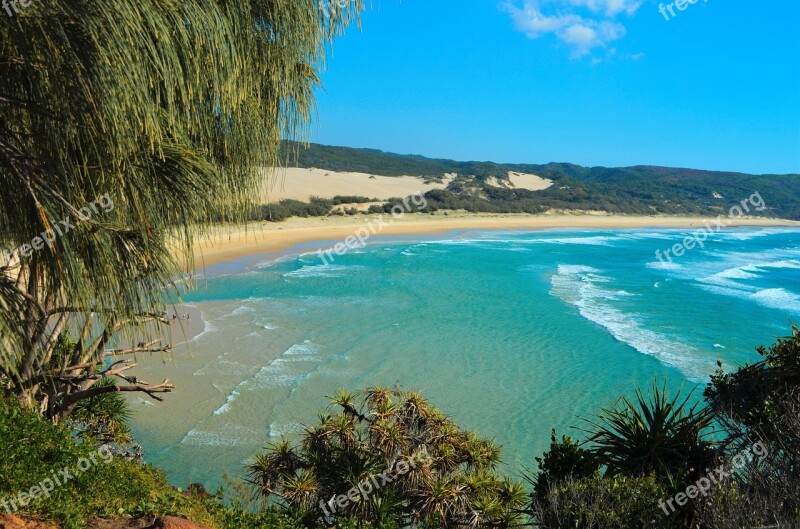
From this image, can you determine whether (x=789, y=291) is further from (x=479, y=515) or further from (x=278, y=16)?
(x=278, y=16)

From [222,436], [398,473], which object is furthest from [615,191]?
[398,473]

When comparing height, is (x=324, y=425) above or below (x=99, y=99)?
below

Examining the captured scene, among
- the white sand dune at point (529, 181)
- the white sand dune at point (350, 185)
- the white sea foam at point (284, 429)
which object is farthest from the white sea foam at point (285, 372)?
the white sand dune at point (529, 181)

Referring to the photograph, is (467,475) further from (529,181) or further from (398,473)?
(529,181)

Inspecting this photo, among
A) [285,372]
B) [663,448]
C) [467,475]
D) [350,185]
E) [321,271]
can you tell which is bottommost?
[285,372]

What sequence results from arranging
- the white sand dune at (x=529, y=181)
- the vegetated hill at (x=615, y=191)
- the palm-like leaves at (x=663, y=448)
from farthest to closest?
the white sand dune at (x=529, y=181) < the vegetated hill at (x=615, y=191) < the palm-like leaves at (x=663, y=448)

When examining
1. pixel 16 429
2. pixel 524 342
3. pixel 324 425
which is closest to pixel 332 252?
pixel 524 342

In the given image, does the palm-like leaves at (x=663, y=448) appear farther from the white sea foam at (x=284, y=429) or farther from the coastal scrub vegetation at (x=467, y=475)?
the white sea foam at (x=284, y=429)
